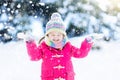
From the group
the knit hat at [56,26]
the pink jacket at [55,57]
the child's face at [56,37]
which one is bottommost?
the pink jacket at [55,57]

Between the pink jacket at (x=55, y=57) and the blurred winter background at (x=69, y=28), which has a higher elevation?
the blurred winter background at (x=69, y=28)

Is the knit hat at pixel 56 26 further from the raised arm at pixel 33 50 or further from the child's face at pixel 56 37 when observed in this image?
the raised arm at pixel 33 50

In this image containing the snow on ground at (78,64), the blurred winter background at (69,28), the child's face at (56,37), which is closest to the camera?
the child's face at (56,37)

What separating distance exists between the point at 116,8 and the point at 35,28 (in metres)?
1.28

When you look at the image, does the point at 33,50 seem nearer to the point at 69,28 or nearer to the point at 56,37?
the point at 56,37

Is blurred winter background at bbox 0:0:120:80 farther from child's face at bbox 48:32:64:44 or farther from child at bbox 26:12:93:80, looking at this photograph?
child's face at bbox 48:32:64:44

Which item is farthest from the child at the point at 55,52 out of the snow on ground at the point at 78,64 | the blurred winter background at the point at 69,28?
the blurred winter background at the point at 69,28

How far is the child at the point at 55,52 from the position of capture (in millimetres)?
3996

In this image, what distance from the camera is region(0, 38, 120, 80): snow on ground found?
18.7 ft

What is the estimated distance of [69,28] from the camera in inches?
246

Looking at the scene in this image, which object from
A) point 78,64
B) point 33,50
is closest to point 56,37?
point 33,50

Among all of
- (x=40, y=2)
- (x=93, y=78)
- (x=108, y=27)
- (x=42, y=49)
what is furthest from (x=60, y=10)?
(x=42, y=49)

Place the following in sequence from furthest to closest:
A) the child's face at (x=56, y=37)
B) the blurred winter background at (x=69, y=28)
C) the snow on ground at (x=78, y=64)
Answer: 1. the blurred winter background at (x=69, y=28)
2. the snow on ground at (x=78, y=64)
3. the child's face at (x=56, y=37)

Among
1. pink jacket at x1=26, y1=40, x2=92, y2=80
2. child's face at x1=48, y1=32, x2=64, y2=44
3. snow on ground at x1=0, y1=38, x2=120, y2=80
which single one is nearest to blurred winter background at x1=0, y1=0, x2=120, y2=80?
snow on ground at x1=0, y1=38, x2=120, y2=80
